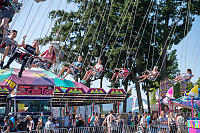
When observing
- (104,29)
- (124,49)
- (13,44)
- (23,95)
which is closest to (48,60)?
(13,44)

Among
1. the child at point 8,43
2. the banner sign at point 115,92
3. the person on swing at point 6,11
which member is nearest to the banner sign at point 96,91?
the banner sign at point 115,92

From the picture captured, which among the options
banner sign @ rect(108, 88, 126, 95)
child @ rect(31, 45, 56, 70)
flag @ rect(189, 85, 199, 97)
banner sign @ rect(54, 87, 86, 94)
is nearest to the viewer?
child @ rect(31, 45, 56, 70)

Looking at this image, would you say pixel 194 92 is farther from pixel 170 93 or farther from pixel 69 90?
pixel 69 90

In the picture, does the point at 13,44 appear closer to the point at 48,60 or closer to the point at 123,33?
the point at 48,60

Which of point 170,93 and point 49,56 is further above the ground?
point 49,56

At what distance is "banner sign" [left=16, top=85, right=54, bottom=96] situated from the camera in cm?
1981

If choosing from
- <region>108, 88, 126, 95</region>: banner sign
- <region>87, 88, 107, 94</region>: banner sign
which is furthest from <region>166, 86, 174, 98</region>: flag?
<region>87, 88, 107, 94</region>: banner sign

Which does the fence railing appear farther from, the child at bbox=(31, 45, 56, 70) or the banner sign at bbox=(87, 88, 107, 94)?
the banner sign at bbox=(87, 88, 107, 94)

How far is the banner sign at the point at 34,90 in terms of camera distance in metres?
19.8

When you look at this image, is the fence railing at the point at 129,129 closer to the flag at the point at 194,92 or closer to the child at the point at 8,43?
the child at the point at 8,43

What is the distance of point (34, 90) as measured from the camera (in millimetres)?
20281

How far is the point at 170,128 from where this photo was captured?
49.1 feet

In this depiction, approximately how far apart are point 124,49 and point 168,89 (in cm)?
766

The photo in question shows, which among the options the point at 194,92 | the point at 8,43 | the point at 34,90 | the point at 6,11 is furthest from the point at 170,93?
the point at 6,11
